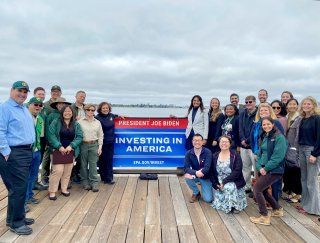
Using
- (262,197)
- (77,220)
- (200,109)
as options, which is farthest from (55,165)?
(262,197)

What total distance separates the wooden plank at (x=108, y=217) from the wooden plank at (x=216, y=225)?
1.32 meters

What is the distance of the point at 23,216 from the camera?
350cm

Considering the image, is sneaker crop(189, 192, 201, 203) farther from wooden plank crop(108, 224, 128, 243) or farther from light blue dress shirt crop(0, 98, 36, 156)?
light blue dress shirt crop(0, 98, 36, 156)

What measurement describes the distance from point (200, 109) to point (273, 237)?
116 inches

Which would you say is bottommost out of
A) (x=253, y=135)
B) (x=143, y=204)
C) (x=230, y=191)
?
(x=143, y=204)

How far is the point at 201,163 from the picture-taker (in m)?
4.77

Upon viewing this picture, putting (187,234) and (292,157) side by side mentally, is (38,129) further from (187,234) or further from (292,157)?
(292,157)

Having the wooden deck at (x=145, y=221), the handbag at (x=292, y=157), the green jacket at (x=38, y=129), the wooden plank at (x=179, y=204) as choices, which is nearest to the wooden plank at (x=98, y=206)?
the wooden deck at (x=145, y=221)

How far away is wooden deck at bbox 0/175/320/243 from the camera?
331cm

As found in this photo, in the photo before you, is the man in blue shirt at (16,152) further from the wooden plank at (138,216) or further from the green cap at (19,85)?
the wooden plank at (138,216)

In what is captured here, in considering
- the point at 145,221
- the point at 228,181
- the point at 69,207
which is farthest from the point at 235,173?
the point at 69,207

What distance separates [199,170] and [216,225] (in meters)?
1.13

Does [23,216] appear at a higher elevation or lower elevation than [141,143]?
lower

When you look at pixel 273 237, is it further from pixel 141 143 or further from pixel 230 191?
pixel 141 143
